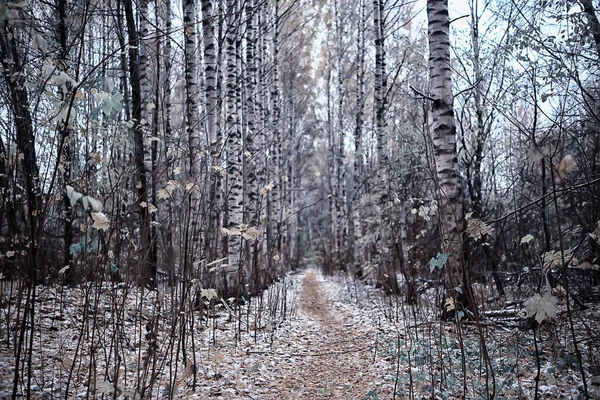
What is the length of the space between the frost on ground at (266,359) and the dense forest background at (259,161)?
0.16m

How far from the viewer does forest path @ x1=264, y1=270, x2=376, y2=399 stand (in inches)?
131

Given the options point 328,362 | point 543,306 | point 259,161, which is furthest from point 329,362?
point 259,161

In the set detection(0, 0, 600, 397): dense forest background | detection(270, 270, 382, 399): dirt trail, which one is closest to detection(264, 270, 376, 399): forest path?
detection(270, 270, 382, 399): dirt trail

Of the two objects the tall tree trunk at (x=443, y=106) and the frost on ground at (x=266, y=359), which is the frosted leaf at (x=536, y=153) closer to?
the frost on ground at (x=266, y=359)

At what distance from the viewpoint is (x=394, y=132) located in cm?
1009

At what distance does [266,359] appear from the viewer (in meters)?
4.15

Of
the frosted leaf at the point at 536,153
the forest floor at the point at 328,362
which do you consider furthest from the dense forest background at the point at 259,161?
the forest floor at the point at 328,362

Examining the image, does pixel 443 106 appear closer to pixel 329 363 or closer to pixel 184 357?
pixel 329 363

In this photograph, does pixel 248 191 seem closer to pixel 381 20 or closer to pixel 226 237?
pixel 226 237

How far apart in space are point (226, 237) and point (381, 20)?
5.66m

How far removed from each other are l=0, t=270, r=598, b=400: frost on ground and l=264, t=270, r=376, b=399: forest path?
13 millimetres

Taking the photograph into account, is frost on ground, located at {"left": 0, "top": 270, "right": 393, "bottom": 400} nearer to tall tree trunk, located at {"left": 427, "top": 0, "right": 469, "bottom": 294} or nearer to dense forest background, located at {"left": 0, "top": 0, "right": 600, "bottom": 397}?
dense forest background, located at {"left": 0, "top": 0, "right": 600, "bottom": 397}

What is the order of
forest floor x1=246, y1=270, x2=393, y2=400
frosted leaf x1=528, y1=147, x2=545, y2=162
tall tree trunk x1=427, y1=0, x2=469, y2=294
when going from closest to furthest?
1. frosted leaf x1=528, y1=147, x2=545, y2=162
2. forest floor x1=246, y1=270, x2=393, y2=400
3. tall tree trunk x1=427, y1=0, x2=469, y2=294

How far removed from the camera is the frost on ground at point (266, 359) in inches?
106
